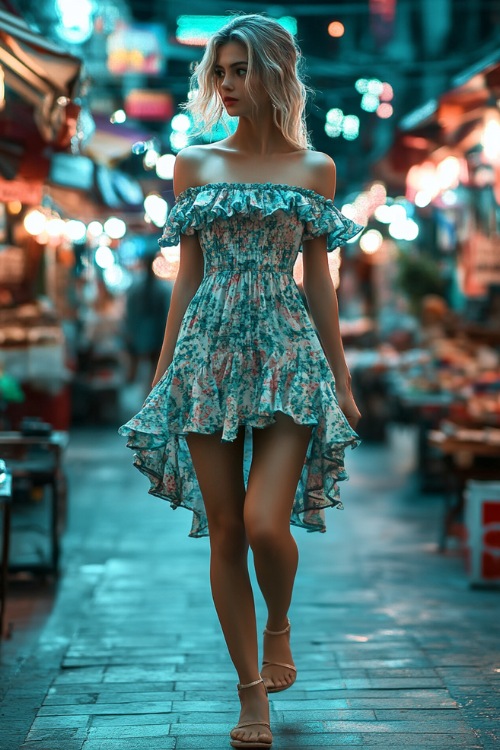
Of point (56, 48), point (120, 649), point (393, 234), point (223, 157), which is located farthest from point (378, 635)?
point (393, 234)

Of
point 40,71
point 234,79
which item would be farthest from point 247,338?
point 40,71

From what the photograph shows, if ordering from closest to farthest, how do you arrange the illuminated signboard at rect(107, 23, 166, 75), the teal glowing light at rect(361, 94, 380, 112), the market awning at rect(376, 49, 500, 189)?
the market awning at rect(376, 49, 500, 189), the illuminated signboard at rect(107, 23, 166, 75), the teal glowing light at rect(361, 94, 380, 112)

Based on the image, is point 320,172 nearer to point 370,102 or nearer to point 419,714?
point 419,714

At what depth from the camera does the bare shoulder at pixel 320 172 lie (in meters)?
3.89

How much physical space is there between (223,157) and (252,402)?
0.82 metres

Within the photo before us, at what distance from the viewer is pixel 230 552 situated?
3740 millimetres

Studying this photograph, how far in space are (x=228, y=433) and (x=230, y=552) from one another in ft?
1.30

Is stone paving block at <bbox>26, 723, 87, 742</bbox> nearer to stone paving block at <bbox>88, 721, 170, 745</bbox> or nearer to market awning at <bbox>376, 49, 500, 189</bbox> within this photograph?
stone paving block at <bbox>88, 721, 170, 745</bbox>

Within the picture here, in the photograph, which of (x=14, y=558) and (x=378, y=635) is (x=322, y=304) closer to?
(x=378, y=635)

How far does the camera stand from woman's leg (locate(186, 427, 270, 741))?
3.69 m

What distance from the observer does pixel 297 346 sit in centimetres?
375

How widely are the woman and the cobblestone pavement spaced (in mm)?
357

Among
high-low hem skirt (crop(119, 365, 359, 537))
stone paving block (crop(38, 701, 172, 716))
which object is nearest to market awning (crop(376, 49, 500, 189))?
high-low hem skirt (crop(119, 365, 359, 537))

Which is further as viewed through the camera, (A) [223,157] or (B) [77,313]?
(B) [77,313]
